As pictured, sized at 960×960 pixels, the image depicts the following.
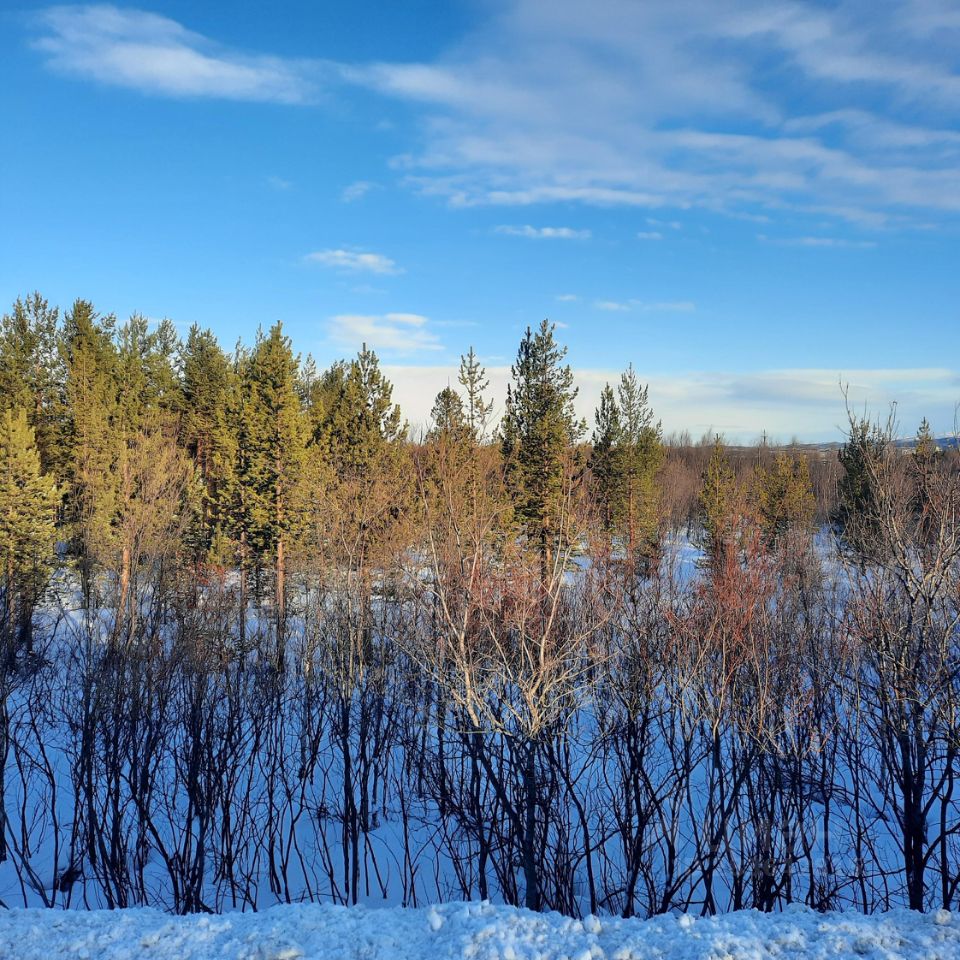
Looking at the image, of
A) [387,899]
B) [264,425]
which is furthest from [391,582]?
[387,899]

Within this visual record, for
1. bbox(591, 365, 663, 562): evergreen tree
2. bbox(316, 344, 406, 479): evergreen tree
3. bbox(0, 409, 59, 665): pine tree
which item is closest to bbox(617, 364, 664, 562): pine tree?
bbox(591, 365, 663, 562): evergreen tree

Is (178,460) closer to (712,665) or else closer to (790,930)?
(712,665)

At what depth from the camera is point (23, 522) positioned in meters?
23.5

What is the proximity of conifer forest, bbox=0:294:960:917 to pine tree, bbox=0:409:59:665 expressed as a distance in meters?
0.11

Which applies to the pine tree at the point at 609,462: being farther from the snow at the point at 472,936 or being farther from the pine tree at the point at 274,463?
the snow at the point at 472,936

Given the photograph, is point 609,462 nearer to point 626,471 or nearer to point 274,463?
point 626,471

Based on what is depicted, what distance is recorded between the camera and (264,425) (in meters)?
25.1

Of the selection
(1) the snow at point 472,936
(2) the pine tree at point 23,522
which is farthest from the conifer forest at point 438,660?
(1) the snow at point 472,936

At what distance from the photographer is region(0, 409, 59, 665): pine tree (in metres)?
23.0

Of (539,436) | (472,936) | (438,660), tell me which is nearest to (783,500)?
(539,436)

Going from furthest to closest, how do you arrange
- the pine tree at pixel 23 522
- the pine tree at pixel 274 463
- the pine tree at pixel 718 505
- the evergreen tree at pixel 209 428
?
the pine tree at pixel 718 505 < the evergreen tree at pixel 209 428 < the pine tree at pixel 274 463 < the pine tree at pixel 23 522

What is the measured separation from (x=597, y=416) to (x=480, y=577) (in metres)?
25.6

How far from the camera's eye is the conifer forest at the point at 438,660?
37.5 ft

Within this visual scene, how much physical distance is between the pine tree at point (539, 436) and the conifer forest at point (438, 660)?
0.12m
